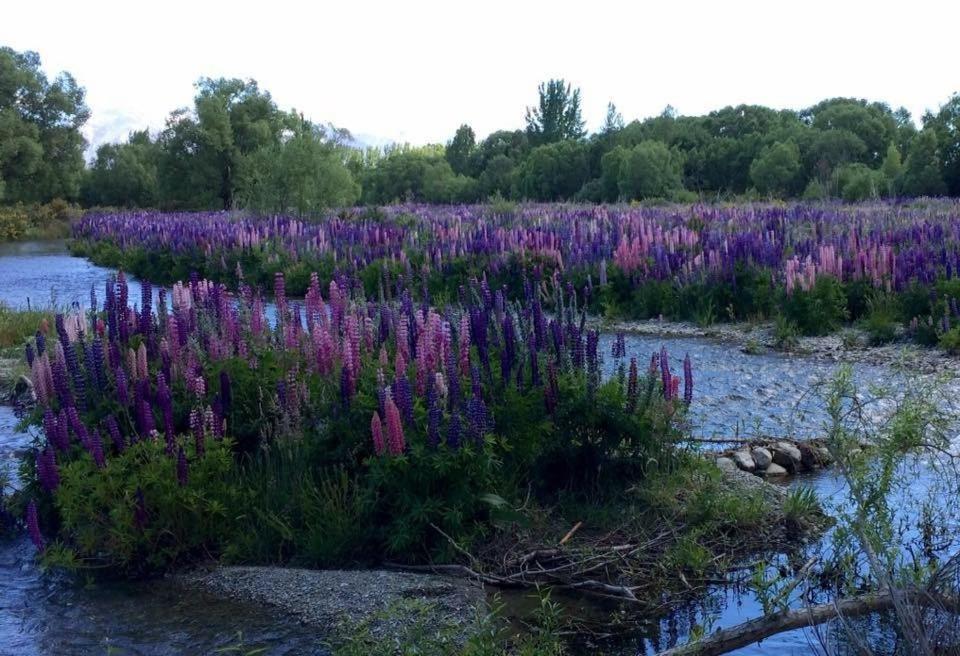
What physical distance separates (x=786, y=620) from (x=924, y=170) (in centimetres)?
3430

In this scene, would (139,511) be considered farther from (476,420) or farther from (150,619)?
(476,420)

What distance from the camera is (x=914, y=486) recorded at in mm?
6852

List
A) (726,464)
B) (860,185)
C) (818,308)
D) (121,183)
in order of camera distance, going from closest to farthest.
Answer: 1. (726,464)
2. (818,308)
3. (860,185)
4. (121,183)

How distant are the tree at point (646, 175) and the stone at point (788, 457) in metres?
36.9

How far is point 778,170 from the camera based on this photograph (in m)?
43.9

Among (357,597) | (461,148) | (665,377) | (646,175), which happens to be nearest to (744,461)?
(665,377)

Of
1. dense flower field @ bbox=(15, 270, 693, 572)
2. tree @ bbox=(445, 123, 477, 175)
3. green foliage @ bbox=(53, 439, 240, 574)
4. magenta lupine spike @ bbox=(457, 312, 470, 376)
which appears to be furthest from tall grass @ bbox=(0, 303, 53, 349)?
tree @ bbox=(445, 123, 477, 175)

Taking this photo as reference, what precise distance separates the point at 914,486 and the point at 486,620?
3600mm

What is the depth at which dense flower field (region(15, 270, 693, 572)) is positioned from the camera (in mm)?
5836

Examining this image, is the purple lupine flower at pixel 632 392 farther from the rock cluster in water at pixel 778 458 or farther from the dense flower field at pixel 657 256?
the dense flower field at pixel 657 256

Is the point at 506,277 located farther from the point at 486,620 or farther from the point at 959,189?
the point at 959,189

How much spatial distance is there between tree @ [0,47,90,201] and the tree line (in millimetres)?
92

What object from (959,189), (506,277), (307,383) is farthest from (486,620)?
(959,189)

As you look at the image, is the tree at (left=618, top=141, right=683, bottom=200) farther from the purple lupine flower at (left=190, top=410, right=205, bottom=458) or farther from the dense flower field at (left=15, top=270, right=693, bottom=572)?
the purple lupine flower at (left=190, top=410, right=205, bottom=458)
